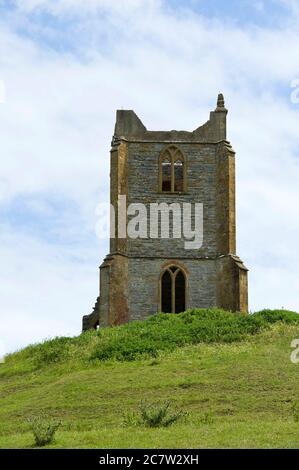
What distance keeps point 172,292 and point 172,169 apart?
5718 millimetres

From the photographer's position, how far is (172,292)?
146 feet

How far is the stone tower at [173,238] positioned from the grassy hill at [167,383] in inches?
216

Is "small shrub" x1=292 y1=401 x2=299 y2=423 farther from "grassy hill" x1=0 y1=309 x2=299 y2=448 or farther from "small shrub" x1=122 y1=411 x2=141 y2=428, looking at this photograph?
"small shrub" x1=122 y1=411 x2=141 y2=428

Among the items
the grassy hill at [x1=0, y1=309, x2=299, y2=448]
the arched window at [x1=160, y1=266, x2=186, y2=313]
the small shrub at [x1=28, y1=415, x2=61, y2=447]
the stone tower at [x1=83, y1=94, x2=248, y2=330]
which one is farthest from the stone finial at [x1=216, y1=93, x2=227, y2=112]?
the small shrub at [x1=28, y1=415, x2=61, y2=447]

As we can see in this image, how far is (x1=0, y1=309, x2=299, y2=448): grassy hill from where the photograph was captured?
68.5 feet

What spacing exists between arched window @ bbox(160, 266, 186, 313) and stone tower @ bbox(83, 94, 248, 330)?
0.14ft

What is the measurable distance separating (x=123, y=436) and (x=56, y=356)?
1471cm

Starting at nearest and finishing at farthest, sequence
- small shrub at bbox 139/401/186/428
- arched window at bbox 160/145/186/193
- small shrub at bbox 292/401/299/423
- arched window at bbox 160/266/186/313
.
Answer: small shrub at bbox 139/401/186/428 → small shrub at bbox 292/401/299/423 → arched window at bbox 160/266/186/313 → arched window at bbox 160/145/186/193

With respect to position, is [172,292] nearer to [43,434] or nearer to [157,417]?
[157,417]

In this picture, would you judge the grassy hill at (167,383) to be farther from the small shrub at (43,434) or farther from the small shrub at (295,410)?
the small shrub at (43,434)

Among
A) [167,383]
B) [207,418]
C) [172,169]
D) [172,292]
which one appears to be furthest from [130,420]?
[172,169]

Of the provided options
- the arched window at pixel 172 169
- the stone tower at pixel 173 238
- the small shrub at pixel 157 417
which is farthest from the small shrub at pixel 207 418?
the arched window at pixel 172 169
